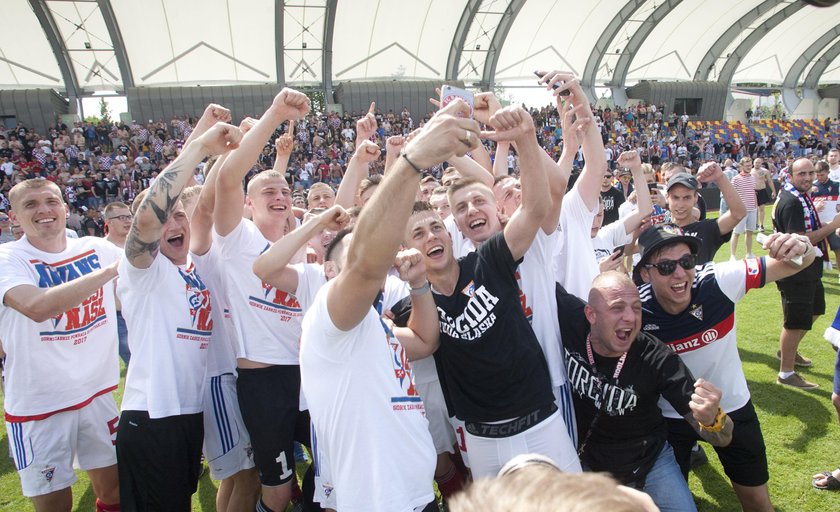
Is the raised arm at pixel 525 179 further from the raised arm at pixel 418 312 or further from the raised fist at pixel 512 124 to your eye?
the raised arm at pixel 418 312

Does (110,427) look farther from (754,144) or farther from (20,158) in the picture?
(754,144)

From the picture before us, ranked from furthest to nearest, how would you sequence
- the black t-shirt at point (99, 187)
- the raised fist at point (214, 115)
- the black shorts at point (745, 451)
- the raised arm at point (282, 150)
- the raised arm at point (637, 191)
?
the black t-shirt at point (99, 187) → the raised arm at point (637, 191) → the raised arm at point (282, 150) → the raised fist at point (214, 115) → the black shorts at point (745, 451)

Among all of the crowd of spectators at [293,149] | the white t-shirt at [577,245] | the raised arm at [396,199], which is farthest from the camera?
the crowd of spectators at [293,149]

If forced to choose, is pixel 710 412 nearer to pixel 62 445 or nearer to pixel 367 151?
pixel 367 151

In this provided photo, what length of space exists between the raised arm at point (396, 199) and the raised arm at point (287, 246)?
1.04 m

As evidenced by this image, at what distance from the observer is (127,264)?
8.96 ft

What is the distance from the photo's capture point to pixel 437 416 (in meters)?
3.34

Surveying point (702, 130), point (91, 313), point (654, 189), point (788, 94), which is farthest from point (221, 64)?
point (788, 94)

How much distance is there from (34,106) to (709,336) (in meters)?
28.4

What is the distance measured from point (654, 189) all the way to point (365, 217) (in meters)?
7.41

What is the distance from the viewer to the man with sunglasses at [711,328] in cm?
287

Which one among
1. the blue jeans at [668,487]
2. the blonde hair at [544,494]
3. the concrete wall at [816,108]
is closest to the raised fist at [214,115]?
the blonde hair at [544,494]

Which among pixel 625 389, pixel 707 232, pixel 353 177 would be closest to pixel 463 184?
pixel 353 177

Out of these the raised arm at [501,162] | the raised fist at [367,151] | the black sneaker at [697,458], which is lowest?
the black sneaker at [697,458]
